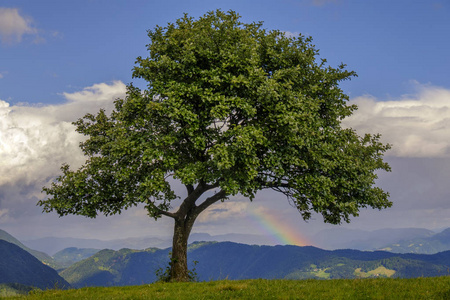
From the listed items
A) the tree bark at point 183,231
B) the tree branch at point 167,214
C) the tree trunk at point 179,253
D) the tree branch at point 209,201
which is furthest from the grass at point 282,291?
the tree branch at point 209,201

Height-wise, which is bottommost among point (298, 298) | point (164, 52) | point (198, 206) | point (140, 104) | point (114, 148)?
point (298, 298)

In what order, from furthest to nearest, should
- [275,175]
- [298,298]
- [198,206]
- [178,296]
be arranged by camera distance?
[198,206] → [275,175] → [178,296] → [298,298]

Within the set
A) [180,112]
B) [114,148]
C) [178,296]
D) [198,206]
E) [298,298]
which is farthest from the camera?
[198,206]

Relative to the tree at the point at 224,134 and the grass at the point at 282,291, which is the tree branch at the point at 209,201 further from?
the grass at the point at 282,291

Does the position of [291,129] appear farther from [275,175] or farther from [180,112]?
[180,112]

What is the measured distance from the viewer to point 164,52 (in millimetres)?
27000

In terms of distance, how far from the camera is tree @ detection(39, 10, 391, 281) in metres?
23.5

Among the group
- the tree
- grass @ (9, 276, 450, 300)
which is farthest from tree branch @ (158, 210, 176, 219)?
grass @ (9, 276, 450, 300)

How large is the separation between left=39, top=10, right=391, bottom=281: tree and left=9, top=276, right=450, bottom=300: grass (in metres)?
6.29

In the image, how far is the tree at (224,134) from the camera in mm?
23500

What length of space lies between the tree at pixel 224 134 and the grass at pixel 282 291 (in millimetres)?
6288

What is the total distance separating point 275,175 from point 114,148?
12054mm

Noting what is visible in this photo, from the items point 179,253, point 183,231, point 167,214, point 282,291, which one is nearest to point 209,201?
point 183,231

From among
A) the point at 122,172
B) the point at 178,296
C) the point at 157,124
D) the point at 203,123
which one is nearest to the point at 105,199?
the point at 122,172
